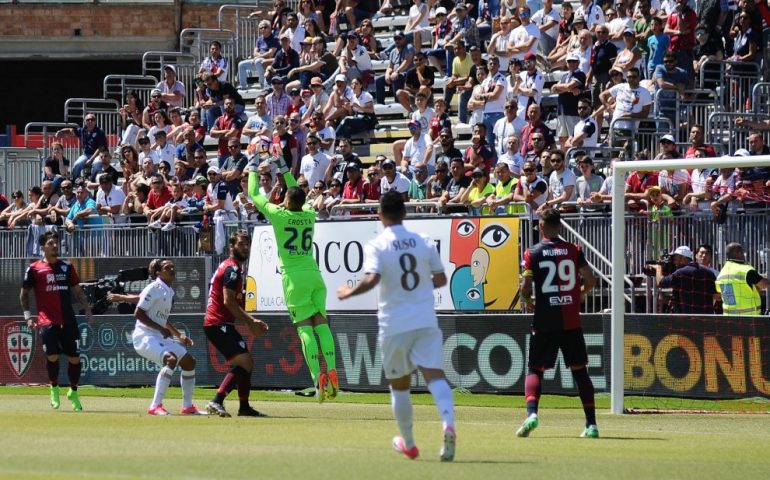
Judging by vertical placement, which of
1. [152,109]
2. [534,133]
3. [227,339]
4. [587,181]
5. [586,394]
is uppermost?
[152,109]

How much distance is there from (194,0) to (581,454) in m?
31.7

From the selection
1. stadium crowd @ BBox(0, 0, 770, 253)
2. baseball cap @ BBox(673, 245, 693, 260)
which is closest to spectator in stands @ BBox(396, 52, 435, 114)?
stadium crowd @ BBox(0, 0, 770, 253)

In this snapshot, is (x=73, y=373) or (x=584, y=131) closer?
(x=73, y=373)

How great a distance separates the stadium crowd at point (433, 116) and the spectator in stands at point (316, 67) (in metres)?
0.04

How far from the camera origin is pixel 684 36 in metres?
23.9

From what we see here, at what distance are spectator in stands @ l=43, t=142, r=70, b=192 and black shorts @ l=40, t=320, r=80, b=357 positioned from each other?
11482 mm

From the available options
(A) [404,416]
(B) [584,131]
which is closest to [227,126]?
(B) [584,131]

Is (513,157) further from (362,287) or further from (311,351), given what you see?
(362,287)

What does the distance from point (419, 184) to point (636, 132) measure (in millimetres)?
3672

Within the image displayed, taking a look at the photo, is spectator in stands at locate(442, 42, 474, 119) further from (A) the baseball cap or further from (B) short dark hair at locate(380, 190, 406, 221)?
(B) short dark hair at locate(380, 190, 406, 221)

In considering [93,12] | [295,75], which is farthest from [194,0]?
[295,75]

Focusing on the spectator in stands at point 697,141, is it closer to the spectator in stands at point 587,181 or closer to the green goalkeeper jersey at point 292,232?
the spectator in stands at point 587,181

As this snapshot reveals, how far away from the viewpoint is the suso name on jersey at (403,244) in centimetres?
1127

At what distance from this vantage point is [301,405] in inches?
747
